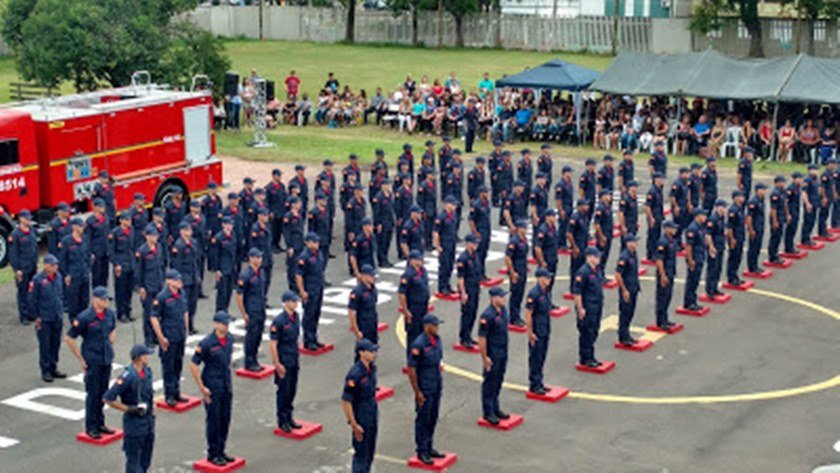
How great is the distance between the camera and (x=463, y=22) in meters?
71.0

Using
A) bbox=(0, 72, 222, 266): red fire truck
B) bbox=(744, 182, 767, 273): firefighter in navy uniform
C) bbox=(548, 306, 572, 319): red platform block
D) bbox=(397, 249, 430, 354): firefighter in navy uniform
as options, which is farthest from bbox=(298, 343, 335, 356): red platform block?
bbox=(744, 182, 767, 273): firefighter in navy uniform

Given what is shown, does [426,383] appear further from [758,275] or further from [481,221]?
[758,275]

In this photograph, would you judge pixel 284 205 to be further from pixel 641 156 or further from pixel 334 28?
pixel 334 28

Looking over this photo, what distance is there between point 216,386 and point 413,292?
455 cm

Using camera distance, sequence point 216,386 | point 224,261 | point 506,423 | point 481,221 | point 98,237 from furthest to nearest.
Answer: point 481,221, point 98,237, point 224,261, point 506,423, point 216,386

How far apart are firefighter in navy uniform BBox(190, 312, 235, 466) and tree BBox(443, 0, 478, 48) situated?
182 feet

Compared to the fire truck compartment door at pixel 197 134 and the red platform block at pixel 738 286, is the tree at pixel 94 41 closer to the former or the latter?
the fire truck compartment door at pixel 197 134

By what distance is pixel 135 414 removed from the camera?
14.5 metres

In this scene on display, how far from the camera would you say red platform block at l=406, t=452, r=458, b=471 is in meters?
15.8

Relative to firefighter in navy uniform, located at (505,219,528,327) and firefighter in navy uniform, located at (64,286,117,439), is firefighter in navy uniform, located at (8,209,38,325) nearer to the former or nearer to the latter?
firefighter in navy uniform, located at (64,286,117,439)

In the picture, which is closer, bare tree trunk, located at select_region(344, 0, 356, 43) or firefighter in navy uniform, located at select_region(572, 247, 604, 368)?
firefighter in navy uniform, located at select_region(572, 247, 604, 368)

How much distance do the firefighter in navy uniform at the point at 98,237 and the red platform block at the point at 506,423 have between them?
28.5 ft

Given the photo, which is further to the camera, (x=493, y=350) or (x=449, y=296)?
(x=449, y=296)

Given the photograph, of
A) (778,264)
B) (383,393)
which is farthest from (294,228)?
(778,264)
